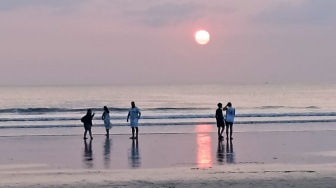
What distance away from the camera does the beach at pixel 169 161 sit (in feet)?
50.8

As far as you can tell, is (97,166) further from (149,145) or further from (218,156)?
(149,145)

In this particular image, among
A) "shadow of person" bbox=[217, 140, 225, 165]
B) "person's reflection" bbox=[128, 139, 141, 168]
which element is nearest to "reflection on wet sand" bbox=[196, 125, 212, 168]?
"shadow of person" bbox=[217, 140, 225, 165]

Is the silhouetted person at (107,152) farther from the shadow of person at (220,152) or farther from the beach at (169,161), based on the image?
the shadow of person at (220,152)

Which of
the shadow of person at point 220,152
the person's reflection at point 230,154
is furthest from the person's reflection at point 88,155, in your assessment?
the person's reflection at point 230,154

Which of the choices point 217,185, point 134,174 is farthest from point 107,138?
point 217,185

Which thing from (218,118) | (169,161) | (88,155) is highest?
(218,118)

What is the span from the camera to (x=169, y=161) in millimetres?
19516

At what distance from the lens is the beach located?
50.8 ft

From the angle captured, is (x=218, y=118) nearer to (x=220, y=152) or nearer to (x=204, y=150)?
(x=204, y=150)

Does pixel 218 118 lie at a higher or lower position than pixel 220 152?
higher

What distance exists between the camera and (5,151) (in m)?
22.9

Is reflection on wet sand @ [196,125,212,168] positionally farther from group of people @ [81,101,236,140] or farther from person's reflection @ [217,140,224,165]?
group of people @ [81,101,236,140]

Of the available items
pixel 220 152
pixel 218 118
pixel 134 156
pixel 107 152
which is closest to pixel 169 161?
pixel 134 156

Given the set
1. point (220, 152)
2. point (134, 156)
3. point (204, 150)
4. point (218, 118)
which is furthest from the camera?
point (218, 118)
